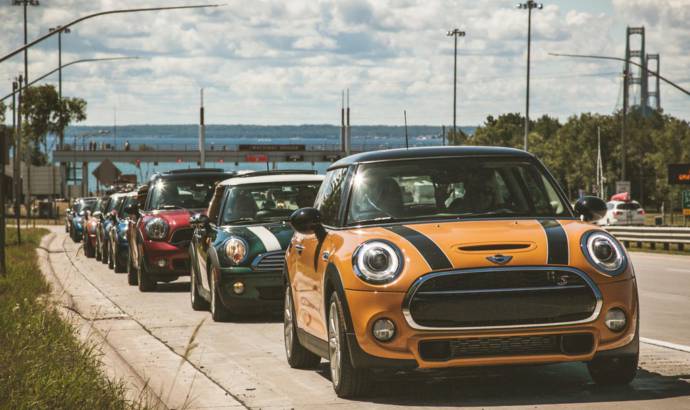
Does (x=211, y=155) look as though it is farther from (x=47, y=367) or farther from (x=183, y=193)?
(x=47, y=367)

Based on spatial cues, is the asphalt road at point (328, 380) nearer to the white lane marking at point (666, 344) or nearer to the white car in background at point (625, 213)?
the white lane marking at point (666, 344)

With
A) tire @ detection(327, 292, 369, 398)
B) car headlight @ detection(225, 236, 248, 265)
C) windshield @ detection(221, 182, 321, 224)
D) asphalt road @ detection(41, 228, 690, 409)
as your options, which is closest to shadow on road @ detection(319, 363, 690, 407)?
asphalt road @ detection(41, 228, 690, 409)

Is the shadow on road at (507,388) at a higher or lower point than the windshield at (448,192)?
lower

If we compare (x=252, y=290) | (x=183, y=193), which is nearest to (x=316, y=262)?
(x=252, y=290)

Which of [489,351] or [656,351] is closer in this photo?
[489,351]

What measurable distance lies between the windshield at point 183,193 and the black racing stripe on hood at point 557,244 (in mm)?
12532

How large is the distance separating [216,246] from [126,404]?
24.1 ft

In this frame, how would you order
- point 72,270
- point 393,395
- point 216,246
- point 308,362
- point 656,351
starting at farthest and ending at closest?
point 72,270 → point 216,246 → point 656,351 → point 308,362 → point 393,395

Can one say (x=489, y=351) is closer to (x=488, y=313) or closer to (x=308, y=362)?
(x=488, y=313)

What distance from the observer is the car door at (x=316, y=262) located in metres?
9.41

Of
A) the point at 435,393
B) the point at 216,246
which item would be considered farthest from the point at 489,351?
the point at 216,246

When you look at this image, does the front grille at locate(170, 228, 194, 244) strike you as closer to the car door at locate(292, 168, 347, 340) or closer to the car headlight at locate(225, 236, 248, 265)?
the car headlight at locate(225, 236, 248, 265)

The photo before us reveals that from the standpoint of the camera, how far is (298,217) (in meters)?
9.52

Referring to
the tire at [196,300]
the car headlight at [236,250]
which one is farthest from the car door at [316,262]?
the tire at [196,300]
